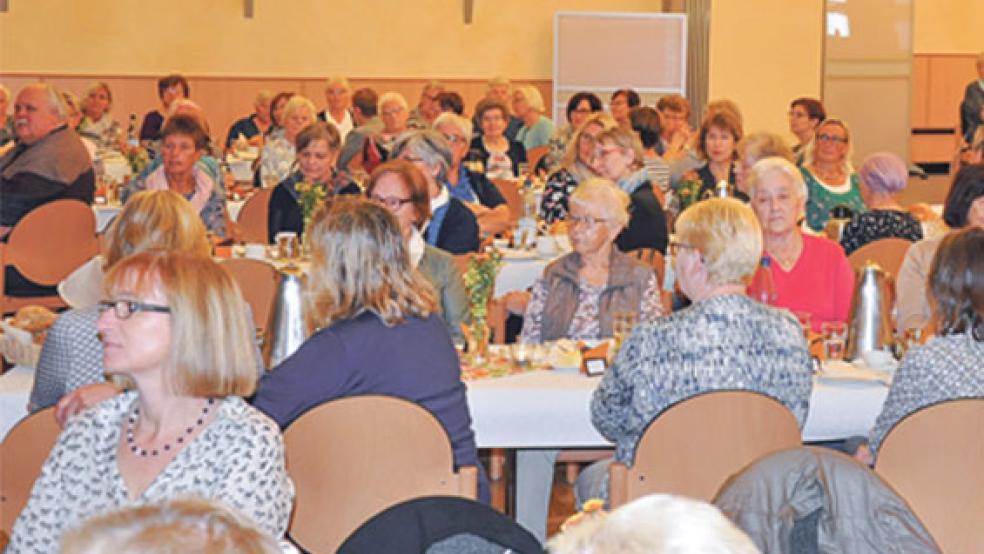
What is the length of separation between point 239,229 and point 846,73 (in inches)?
358

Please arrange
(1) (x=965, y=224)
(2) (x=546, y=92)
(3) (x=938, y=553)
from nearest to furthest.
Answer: (3) (x=938, y=553) → (1) (x=965, y=224) → (2) (x=546, y=92)

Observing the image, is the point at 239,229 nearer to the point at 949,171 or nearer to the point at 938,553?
the point at 938,553

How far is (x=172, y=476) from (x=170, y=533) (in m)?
1.04

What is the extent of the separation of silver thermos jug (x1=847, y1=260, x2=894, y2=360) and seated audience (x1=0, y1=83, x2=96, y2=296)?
4.77 m

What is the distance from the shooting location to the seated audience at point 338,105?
42.6 ft

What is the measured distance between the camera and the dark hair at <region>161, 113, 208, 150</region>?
762cm

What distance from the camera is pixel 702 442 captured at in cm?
374

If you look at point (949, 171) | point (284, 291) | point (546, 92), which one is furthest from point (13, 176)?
point (949, 171)

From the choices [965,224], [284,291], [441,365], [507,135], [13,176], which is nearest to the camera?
[441,365]

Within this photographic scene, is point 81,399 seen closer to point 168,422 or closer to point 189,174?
point 168,422

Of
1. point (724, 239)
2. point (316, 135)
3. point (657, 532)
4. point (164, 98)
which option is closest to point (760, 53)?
point (164, 98)

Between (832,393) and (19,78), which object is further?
(19,78)

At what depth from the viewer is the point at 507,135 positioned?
1293 cm

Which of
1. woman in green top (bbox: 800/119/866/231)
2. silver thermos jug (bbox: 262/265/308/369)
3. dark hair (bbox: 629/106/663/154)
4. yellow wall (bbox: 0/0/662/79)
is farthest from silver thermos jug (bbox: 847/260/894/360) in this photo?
yellow wall (bbox: 0/0/662/79)
